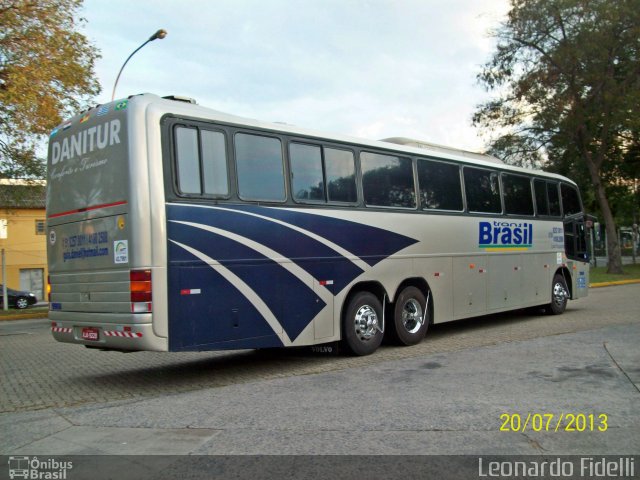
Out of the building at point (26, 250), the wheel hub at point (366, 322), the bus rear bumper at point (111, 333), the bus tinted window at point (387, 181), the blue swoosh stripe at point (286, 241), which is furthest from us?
the building at point (26, 250)

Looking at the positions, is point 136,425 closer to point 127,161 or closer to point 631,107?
point 127,161

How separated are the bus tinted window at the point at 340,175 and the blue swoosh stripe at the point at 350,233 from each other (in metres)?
0.40

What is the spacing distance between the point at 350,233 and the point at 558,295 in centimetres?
807

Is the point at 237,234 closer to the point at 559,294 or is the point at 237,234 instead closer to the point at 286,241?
the point at 286,241

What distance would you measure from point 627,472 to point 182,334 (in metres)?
4.76

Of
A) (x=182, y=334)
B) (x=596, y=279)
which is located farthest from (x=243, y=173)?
(x=596, y=279)

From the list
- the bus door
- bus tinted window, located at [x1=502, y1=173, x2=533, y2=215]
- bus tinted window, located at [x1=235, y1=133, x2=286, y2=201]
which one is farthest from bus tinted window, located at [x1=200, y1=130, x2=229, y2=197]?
the bus door

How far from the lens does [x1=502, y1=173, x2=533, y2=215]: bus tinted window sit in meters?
13.3

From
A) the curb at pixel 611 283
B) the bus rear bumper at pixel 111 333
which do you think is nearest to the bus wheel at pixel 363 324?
the bus rear bumper at pixel 111 333

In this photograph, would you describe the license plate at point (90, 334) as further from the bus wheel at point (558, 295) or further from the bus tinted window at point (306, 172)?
the bus wheel at point (558, 295)

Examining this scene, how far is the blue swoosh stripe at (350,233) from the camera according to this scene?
8.45 meters

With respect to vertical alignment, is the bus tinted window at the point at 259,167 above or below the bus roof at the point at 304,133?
below
